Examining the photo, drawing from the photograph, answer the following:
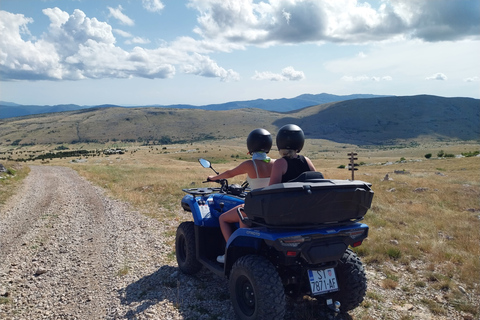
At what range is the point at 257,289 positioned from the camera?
4078 millimetres

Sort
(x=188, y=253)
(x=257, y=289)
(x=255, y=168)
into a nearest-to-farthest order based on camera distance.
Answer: (x=257, y=289), (x=255, y=168), (x=188, y=253)

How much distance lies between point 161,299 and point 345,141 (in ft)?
541

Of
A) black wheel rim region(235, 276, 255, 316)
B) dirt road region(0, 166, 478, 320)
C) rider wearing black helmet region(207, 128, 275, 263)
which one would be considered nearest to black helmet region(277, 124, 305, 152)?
rider wearing black helmet region(207, 128, 275, 263)

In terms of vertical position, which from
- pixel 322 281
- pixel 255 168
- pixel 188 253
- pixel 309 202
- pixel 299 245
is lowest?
pixel 188 253

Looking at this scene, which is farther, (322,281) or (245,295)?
(245,295)

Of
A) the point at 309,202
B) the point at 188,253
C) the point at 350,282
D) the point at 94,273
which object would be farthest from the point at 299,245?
the point at 94,273

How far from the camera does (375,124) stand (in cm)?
19238

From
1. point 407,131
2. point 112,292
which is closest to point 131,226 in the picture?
point 112,292

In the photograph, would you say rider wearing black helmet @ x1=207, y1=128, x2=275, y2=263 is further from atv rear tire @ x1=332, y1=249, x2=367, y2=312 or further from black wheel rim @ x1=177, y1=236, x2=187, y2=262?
atv rear tire @ x1=332, y1=249, x2=367, y2=312

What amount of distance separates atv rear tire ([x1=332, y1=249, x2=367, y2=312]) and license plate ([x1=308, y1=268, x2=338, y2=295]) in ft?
1.22

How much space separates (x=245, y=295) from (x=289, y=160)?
1.99m

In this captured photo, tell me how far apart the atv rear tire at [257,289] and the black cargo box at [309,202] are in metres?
0.60

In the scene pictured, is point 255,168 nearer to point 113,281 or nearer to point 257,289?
point 257,289

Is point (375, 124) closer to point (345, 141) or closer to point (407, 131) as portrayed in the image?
point (407, 131)
